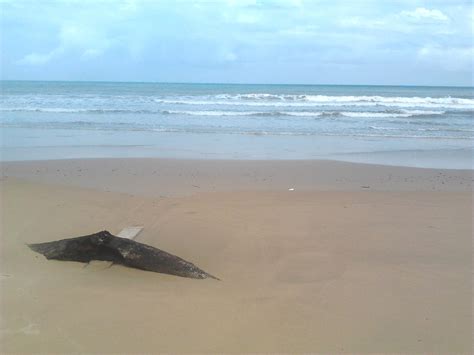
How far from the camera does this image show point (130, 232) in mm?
Answer: 5035

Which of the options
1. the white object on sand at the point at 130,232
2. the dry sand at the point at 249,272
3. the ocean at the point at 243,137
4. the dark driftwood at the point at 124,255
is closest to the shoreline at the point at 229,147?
the ocean at the point at 243,137

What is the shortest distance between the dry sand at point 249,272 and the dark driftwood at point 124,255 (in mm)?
82

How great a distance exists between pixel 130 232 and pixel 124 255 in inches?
37.3

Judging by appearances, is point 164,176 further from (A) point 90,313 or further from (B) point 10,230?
(A) point 90,313

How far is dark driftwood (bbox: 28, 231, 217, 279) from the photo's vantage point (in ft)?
13.3

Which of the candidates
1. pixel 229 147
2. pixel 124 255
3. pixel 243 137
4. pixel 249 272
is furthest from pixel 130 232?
pixel 243 137

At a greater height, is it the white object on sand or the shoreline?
the shoreline

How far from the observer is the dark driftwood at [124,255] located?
159 inches

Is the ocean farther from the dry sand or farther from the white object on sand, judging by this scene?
the white object on sand

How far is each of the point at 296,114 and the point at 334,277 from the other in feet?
71.9

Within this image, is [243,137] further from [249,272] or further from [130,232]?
[249,272]

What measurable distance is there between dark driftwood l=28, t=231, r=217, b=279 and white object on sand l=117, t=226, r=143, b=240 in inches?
26.3

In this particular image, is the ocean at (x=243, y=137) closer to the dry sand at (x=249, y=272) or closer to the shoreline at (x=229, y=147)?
the shoreline at (x=229, y=147)

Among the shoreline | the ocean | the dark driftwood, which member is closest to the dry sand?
the dark driftwood
